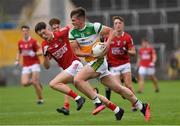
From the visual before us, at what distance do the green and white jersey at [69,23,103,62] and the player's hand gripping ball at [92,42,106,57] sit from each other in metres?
0.67

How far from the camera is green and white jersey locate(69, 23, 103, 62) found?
16672mm

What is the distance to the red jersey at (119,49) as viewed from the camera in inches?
813

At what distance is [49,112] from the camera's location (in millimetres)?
19875

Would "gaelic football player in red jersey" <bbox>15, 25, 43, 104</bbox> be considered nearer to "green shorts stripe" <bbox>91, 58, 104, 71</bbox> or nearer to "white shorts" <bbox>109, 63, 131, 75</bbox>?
"white shorts" <bbox>109, 63, 131, 75</bbox>

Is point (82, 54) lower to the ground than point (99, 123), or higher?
higher

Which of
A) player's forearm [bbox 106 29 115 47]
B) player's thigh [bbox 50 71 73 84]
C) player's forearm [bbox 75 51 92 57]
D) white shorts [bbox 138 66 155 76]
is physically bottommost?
white shorts [bbox 138 66 155 76]

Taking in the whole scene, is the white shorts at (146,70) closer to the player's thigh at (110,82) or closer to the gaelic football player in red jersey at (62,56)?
the gaelic football player in red jersey at (62,56)

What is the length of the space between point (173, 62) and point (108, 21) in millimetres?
7085

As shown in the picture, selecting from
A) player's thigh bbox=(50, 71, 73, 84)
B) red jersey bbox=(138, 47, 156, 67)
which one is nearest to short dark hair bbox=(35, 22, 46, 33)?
player's thigh bbox=(50, 71, 73, 84)

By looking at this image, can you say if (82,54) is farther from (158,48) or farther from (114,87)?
(158,48)

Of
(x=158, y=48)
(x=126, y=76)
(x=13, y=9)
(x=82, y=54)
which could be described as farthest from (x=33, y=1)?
(x=82, y=54)

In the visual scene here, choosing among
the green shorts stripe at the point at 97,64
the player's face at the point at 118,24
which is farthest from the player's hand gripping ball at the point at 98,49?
the player's face at the point at 118,24

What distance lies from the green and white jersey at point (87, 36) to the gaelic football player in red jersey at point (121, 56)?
3.66m

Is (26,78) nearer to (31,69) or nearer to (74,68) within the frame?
(31,69)
